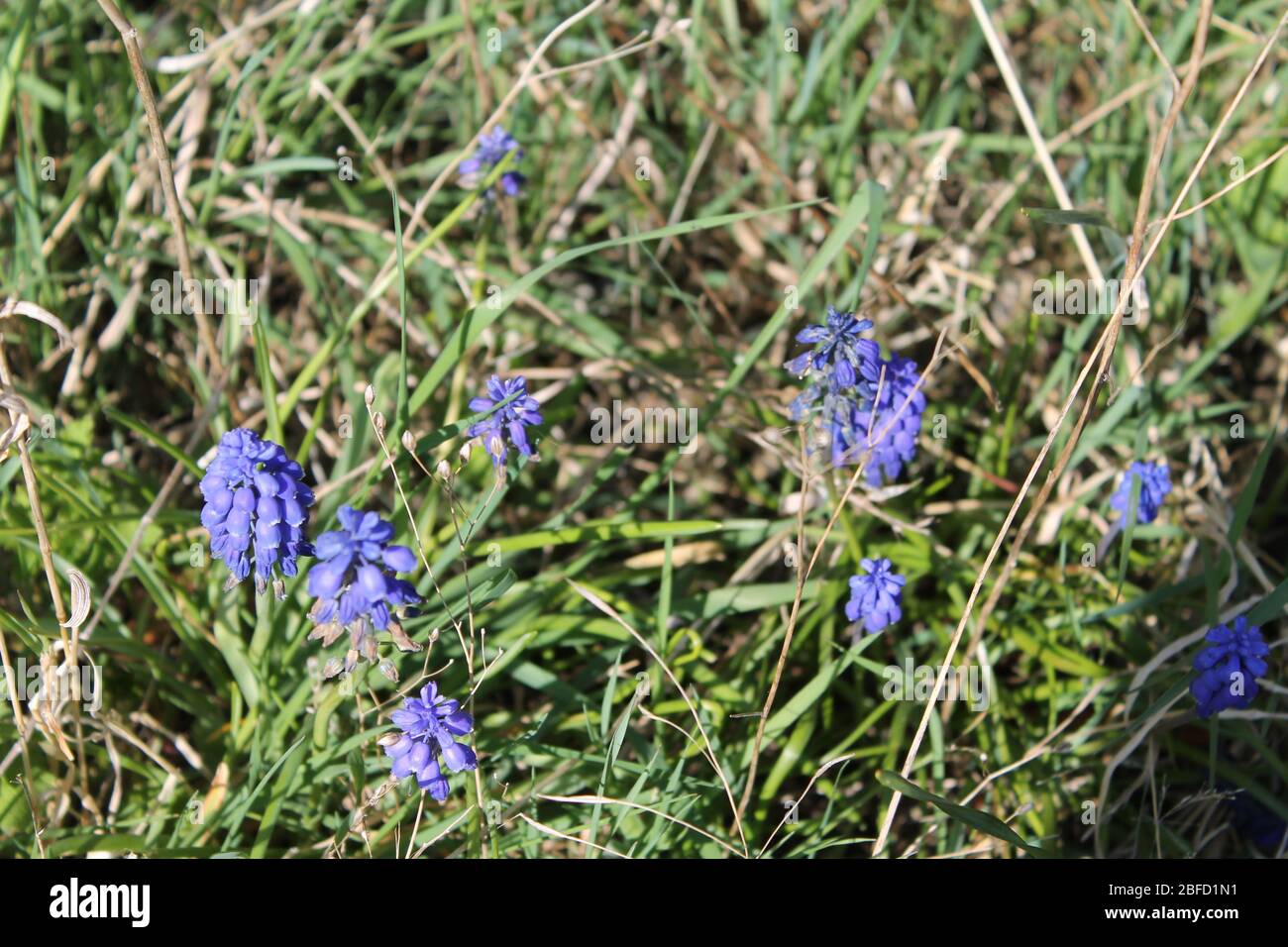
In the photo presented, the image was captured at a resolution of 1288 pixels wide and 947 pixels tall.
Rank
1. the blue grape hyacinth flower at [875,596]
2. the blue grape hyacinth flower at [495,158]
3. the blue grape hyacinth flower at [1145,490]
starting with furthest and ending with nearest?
the blue grape hyacinth flower at [495,158] < the blue grape hyacinth flower at [1145,490] < the blue grape hyacinth flower at [875,596]

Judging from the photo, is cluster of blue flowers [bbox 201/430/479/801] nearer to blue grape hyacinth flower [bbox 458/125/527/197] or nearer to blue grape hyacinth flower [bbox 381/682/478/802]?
blue grape hyacinth flower [bbox 381/682/478/802]

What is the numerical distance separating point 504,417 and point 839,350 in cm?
78

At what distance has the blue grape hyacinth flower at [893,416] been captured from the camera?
2.77 m

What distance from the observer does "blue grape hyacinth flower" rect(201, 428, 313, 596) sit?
2.10 metres

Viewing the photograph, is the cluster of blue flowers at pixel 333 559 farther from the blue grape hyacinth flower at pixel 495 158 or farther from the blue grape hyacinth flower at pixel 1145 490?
the blue grape hyacinth flower at pixel 1145 490

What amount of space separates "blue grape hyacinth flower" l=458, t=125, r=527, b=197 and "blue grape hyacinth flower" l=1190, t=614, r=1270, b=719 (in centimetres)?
227

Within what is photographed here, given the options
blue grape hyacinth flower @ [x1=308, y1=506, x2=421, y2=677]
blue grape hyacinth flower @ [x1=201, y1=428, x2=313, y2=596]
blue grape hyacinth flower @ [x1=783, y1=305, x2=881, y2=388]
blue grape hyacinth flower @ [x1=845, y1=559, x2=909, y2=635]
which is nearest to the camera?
blue grape hyacinth flower @ [x1=308, y1=506, x2=421, y2=677]

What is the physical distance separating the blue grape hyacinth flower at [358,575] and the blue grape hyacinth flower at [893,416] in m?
1.23

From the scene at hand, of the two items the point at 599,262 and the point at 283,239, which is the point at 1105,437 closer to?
the point at 599,262

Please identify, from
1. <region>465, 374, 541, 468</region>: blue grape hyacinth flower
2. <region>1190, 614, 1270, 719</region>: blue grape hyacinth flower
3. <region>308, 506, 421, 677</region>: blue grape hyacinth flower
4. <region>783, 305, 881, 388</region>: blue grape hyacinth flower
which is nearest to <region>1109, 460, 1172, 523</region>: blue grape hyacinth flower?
<region>1190, 614, 1270, 719</region>: blue grape hyacinth flower

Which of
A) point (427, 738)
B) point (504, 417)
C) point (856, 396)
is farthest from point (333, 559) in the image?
point (856, 396)

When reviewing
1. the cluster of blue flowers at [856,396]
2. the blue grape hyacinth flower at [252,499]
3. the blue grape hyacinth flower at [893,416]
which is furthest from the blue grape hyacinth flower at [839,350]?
the blue grape hyacinth flower at [252,499]

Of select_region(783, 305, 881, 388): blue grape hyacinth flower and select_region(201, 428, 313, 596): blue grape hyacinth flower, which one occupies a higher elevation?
select_region(783, 305, 881, 388): blue grape hyacinth flower

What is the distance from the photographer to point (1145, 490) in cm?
315
